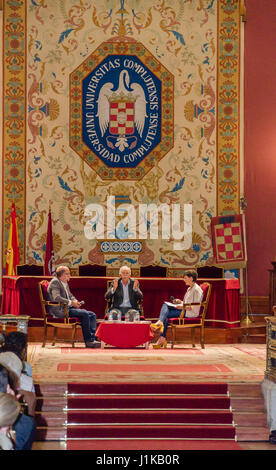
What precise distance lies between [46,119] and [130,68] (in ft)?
5.54

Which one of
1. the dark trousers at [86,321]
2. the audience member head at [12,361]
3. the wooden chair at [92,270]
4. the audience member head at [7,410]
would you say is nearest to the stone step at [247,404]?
the audience member head at [12,361]

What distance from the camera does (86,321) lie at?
9953 mm

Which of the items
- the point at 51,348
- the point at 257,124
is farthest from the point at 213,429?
the point at 257,124

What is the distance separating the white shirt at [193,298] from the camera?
394 inches

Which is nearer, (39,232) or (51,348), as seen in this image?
(51,348)

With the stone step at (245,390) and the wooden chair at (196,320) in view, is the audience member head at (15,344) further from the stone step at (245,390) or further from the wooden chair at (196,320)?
the wooden chair at (196,320)

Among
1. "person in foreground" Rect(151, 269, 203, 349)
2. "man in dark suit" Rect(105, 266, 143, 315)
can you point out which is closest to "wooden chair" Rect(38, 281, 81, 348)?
"man in dark suit" Rect(105, 266, 143, 315)

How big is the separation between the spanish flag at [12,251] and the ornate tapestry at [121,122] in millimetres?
451

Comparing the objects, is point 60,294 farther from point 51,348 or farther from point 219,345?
point 219,345

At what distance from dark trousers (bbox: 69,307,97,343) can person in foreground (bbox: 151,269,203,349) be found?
80cm

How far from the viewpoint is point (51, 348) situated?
10.1m

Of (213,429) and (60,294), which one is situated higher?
(60,294)

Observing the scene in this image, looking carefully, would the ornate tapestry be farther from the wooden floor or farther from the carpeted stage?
the wooden floor

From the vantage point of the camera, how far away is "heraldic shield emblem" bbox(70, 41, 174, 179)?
12953mm
